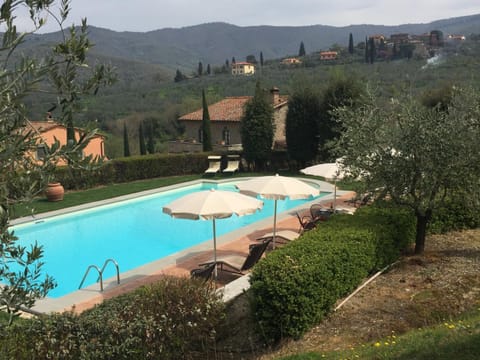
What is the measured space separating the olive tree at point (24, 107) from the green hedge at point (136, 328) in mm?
2070

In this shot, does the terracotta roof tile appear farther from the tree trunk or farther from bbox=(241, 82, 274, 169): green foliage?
the tree trunk

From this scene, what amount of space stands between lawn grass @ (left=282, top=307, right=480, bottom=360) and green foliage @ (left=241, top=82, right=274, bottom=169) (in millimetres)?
21299

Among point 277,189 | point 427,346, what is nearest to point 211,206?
point 277,189

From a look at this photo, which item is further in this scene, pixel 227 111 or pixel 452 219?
pixel 227 111

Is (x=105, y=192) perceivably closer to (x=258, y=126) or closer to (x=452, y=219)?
(x=258, y=126)

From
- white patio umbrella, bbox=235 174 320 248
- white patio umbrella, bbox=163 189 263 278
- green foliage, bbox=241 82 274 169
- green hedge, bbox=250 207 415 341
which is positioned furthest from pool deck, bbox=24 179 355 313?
green foliage, bbox=241 82 274 169

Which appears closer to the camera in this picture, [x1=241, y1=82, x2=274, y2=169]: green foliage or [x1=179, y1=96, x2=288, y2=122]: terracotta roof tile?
[x1=241, y1=82, x2=274, y2=169]: green foliage

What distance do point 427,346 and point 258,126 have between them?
872 inches

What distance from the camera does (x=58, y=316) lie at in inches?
232

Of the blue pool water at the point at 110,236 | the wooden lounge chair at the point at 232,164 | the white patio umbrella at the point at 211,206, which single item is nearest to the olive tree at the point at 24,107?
the white patio umbrella at the point at 211,206

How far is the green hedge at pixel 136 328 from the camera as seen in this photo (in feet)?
18.4

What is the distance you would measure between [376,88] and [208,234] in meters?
8.71

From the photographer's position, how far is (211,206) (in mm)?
10117

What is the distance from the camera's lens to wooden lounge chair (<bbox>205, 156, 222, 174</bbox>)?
26.9 m
